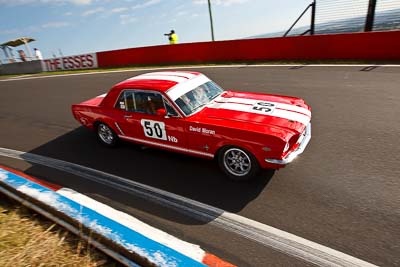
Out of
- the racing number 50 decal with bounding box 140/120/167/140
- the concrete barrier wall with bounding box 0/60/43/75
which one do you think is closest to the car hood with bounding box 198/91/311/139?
the racing number 50 decal with bounding box 140/120/167/140

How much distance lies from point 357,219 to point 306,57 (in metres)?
11.2

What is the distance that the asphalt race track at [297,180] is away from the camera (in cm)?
296

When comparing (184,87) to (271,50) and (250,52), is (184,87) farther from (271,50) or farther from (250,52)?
(250,52)

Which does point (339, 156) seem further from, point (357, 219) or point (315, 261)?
point (315, 261)

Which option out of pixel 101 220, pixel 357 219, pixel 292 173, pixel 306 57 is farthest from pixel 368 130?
pixel 306 57

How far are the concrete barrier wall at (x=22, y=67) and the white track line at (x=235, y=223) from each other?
2102cm

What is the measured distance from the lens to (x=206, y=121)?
13.5ft

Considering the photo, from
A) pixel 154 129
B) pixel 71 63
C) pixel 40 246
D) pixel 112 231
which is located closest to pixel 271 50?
pixel 154 129

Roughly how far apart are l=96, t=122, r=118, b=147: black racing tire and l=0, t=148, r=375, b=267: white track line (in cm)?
82

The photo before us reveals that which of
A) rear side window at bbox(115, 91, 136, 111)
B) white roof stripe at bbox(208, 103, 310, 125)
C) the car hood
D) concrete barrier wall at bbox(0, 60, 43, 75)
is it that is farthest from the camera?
concrete barrier wall at bbox(0, 60, 43, 75)

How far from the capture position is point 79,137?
20.8 ft

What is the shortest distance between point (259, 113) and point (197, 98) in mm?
1153

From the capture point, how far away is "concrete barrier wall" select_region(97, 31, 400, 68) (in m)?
10.9

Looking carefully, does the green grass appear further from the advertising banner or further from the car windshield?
the advertising banner
